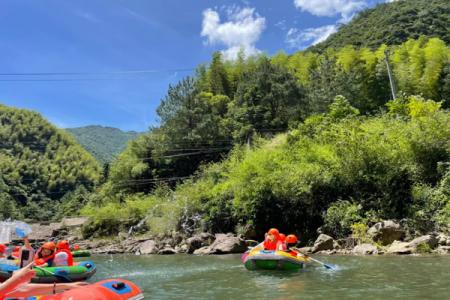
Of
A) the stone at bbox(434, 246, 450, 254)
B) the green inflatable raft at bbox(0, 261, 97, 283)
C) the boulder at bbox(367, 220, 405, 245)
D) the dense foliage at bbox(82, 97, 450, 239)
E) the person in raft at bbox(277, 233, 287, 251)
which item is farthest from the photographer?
the dense foliage at bbox(82, 97, 450, 239)

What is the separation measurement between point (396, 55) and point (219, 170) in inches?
866

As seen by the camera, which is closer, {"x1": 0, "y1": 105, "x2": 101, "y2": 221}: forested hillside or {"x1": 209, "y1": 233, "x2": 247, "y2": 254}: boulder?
{"x1": 209, "y1": 233, "x2": 247, "y2": 254}: boulder

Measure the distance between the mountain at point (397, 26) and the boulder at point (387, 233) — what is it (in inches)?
1697

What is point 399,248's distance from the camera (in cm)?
1650

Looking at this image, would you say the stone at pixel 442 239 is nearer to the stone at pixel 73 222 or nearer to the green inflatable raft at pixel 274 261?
the green inflatable raft at pixel 274 261

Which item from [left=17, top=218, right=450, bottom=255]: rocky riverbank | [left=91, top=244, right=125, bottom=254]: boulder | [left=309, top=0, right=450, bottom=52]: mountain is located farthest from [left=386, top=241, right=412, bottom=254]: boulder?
[left=309, top=0, right=450, bottom=52]: mountain

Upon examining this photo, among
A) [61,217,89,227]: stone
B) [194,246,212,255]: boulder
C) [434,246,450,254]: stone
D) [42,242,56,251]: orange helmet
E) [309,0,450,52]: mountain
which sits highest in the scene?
[309,0,450,52]: mountain

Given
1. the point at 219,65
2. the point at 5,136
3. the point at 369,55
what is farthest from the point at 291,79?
the point at 5,136

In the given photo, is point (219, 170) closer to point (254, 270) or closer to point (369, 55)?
point (254, 270)

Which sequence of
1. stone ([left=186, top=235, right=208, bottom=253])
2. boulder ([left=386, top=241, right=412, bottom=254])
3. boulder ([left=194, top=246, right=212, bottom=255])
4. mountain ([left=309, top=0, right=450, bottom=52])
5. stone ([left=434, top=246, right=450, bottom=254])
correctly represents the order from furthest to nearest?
mountain ([left=309, top=0, right=450, bottom=52]), stone ([left=186, top=235, right=208, bottom=253]), boulder ([left=194, top=246, right=212, bottom=255]), boulder ([left=386, top=241, right=412, bottom=254]), stone ([left=434, top=246, right=450, bottom=254])

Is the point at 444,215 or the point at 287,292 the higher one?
the point at 444,215

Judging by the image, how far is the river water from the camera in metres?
10.3

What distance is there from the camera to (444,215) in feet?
56.8

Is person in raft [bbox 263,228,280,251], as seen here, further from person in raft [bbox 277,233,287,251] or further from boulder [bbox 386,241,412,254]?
boulder [bbox 386,241,412,254]
